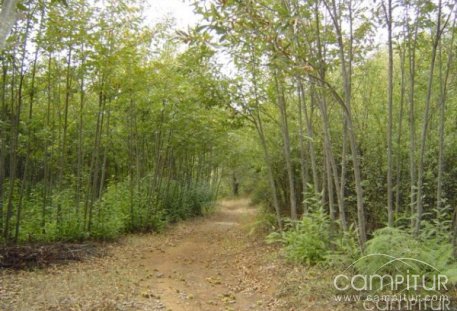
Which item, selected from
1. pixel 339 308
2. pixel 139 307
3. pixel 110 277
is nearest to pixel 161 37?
pixel 110 277

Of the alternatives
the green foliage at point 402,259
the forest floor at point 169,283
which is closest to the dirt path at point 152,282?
the forest floor at point 169,283

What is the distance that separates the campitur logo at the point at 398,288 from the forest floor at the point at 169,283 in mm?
257

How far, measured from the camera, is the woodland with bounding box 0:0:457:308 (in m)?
4.15

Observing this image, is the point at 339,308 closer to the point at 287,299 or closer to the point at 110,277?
the point at 287,299

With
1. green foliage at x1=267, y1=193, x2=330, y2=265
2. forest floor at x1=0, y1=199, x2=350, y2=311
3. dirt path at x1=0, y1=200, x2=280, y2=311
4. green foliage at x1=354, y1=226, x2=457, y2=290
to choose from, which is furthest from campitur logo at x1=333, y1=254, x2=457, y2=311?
green foliage at x1=267, y1=193, x2=330, y2=265

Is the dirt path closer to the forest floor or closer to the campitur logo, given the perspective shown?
the forest floor

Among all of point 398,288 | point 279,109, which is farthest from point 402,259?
point 279,109

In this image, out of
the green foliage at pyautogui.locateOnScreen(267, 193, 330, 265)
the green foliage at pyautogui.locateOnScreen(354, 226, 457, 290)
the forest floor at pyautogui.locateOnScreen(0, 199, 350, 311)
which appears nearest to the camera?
the green foliage at pyautogui.locateOnScreen(354, 226, 457, 290)

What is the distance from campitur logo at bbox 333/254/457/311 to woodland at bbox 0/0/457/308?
102mm

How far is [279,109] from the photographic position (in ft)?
26.8

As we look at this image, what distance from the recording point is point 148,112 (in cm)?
945

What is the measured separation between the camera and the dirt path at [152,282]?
3992mm

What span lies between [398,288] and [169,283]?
3.17 meters

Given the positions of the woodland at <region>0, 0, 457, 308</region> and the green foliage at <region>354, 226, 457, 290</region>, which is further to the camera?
the woodland at <region>0, 0, 457, 308</region>
